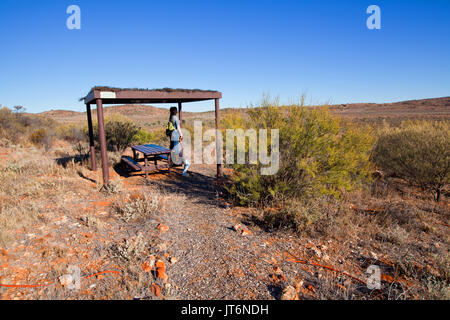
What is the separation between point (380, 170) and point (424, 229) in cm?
510

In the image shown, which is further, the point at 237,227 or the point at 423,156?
the point at 423,156

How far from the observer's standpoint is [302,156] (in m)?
4.48

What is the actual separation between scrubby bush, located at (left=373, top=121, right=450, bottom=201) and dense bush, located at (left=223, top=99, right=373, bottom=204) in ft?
10.1

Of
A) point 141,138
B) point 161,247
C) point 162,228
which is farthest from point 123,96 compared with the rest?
point 141,138

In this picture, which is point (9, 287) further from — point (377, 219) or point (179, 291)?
point (377, 219)

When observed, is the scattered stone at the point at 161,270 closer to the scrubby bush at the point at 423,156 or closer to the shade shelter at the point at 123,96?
the shade shelter at the point at 123,96

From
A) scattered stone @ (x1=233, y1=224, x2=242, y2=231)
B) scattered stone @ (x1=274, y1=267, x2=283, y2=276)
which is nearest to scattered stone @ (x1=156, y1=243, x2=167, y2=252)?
scattered stone @ (x1=233, y1=224, x2=242, y2=231)

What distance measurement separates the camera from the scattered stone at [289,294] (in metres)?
2.29

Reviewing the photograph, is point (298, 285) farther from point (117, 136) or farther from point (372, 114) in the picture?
point (372, 114)

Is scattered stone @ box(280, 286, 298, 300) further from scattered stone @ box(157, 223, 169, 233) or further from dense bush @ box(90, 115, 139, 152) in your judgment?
dense bush @ box(90, 115, 139, 152)

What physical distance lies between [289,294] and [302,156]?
8.84 feet

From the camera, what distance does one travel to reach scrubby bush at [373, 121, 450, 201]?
6.29m

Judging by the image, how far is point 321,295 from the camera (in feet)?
7.63
